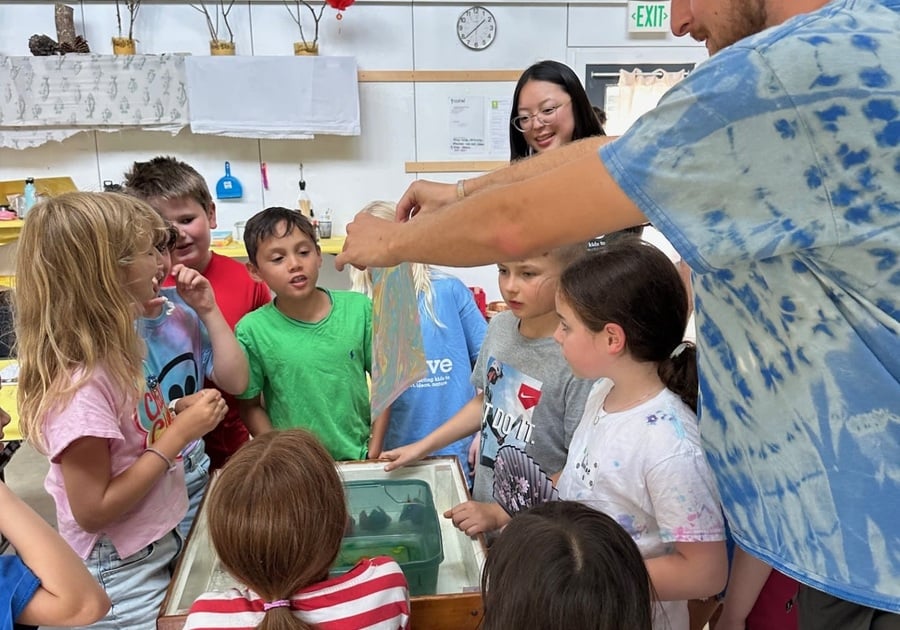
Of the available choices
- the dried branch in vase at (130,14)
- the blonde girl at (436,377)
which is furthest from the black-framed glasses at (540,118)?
the dried branch in vase at (130,14)

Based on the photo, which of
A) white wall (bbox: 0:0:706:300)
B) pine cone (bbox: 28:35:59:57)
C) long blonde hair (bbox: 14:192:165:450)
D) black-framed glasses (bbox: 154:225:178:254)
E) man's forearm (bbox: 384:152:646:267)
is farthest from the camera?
white wall (bbox: 0:0:706:300)

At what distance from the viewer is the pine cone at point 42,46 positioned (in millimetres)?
3705

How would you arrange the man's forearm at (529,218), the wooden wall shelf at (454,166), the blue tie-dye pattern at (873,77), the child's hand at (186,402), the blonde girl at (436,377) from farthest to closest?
1. the wooden wall shelf at (454,166)
2. the blonde girl at (436,377)
3. the child's hand at (186,402)
4. the man's forearm at (529,218)
5. the blue tie-dye pattern at (873,77)

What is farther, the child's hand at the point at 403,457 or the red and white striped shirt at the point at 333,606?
the child's hand at the point at 403,457

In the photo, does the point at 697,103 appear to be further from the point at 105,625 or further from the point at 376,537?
the point at 105,625

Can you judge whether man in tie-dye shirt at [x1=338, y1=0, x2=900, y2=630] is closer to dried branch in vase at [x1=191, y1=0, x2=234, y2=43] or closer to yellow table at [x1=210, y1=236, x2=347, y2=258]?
yellow table at [x1=210, y1=236, x2=347, y2=258]

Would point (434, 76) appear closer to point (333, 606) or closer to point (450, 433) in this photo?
point (450, 433)

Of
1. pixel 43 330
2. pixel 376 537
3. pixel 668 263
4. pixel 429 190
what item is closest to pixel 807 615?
pixel 668 263

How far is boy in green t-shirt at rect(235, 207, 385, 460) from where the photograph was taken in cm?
169

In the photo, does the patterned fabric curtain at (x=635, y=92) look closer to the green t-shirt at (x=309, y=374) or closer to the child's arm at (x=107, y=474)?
the green t-shirt at (x=309, y=374)

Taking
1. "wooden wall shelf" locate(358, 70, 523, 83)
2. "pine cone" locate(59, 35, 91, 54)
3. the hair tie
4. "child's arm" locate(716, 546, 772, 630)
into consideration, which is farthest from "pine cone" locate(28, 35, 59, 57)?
"child's arm" locate(716, 546, 772, 630)

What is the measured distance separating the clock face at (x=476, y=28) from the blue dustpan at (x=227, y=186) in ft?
5.41

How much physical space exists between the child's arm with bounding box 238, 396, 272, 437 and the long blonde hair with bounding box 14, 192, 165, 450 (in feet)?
1.51

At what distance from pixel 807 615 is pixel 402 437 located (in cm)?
117
